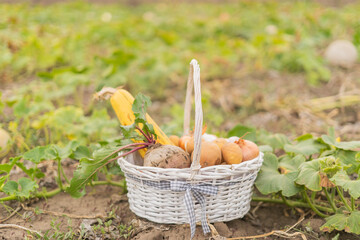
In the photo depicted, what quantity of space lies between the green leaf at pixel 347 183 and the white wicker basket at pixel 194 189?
0.39m

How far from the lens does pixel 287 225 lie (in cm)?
220

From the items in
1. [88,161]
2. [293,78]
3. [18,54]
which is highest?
[88,161]

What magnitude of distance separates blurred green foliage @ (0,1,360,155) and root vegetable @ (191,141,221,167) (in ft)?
1.96

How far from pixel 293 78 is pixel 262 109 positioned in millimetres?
A: 1215

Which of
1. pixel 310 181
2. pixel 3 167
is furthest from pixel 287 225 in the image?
pixel 3 167

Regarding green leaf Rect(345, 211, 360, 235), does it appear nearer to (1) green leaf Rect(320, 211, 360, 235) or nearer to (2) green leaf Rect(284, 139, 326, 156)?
(1) green leaf Rect(320, 211, 360, 235)

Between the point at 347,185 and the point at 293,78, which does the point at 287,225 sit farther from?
the point at 293,78

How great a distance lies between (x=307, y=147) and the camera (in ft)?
→ 7.62

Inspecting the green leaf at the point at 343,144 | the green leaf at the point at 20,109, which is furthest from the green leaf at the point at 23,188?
the green leaf at the point at 343,144

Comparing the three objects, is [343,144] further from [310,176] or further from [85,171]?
[85,171]

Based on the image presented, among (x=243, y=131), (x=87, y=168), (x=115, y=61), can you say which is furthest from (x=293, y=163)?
(x=115, y=61)

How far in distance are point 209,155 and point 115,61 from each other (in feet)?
7.52

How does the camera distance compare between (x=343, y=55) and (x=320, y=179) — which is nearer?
(x=320, y=179)

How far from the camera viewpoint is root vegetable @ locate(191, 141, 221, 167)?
203 centimetres
